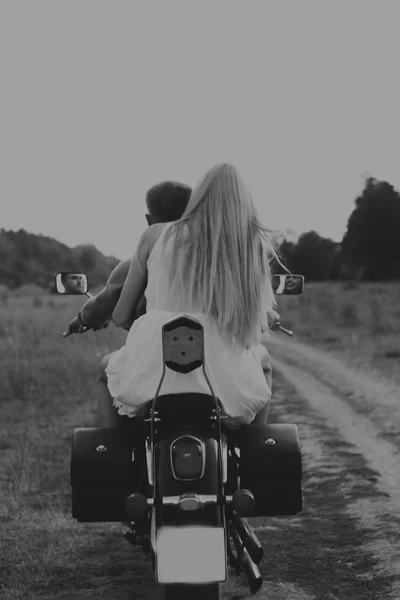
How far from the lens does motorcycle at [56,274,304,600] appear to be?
8.99 ft

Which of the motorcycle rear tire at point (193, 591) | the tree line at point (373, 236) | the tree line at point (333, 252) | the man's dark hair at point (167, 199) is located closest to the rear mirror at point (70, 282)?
the man's dark hair at point (167, 199)

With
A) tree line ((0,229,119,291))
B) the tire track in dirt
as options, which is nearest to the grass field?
the tire track in dirt

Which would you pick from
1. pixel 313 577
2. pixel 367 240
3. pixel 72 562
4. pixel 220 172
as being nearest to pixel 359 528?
pixel 313 577

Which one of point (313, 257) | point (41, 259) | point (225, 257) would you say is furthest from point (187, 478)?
point (41, 259)

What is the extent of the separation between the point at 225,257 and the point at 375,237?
6353 centimetres

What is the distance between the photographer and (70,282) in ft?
13.7

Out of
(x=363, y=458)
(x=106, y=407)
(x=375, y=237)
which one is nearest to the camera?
(x=106, y=407)

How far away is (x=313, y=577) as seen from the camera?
414cm

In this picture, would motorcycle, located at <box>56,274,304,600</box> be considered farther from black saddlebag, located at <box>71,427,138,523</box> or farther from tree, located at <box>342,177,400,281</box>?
tree, located at <box>342,177,400,281</box>

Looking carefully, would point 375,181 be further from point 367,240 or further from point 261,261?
point 261,261

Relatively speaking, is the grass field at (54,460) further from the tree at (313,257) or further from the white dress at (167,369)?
the tree at (313,257)

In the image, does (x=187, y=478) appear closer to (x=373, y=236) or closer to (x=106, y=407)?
(x=106, y=407)

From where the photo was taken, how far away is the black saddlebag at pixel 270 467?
3.28 meters

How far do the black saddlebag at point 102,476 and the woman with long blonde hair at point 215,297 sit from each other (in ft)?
0.50
